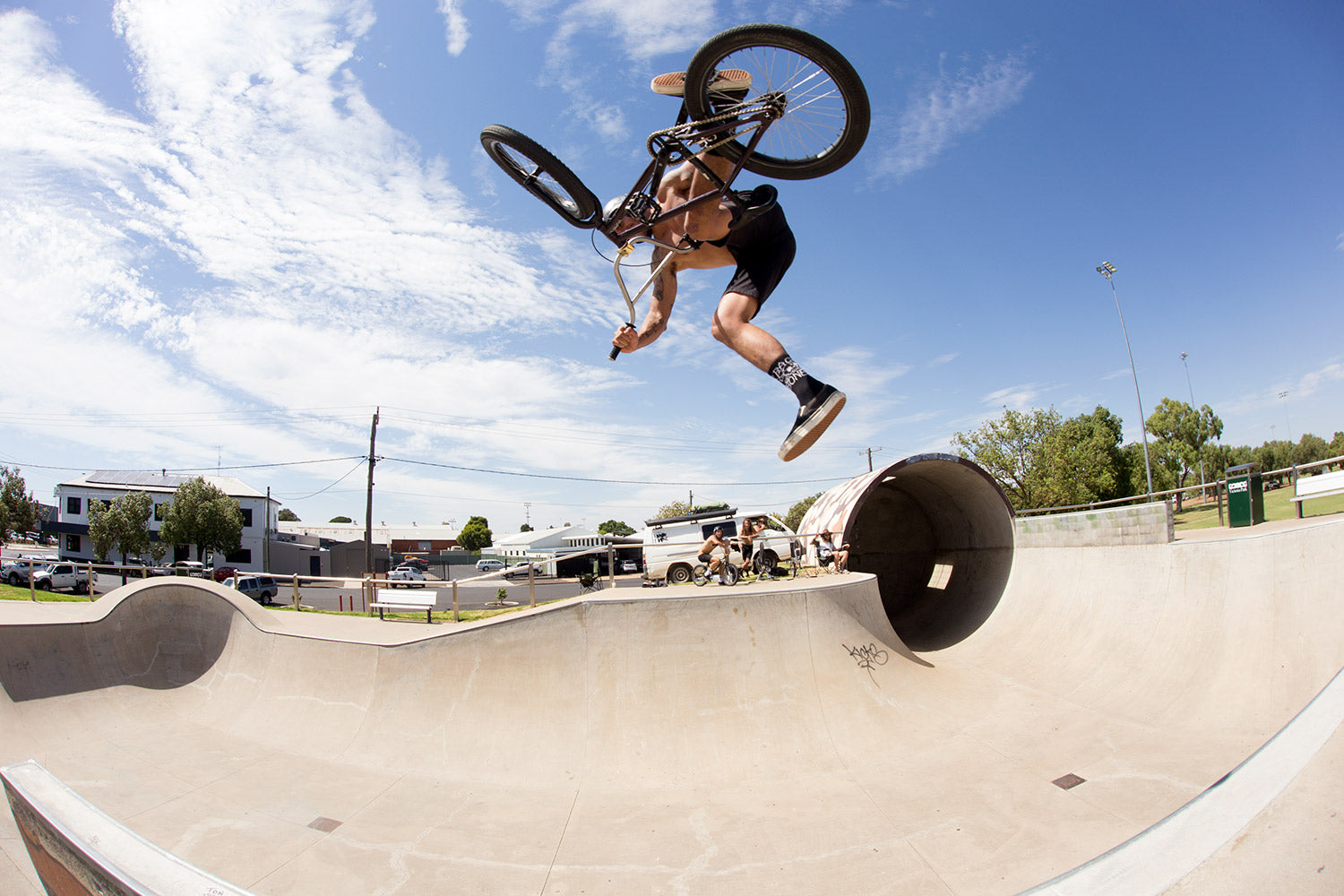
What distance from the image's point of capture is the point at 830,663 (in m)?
7.98

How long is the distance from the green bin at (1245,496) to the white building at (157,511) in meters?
52.3

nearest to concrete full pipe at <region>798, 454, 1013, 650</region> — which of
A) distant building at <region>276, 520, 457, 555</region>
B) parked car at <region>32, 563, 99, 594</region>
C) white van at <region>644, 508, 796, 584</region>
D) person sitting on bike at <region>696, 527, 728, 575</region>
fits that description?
white van at <region>644, 508, 796, 584</region>

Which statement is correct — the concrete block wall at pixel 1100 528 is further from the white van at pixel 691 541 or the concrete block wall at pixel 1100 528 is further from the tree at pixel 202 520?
the tree at pixel 202 520

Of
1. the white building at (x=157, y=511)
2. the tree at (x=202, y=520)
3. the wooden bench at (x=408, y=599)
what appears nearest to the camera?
the wooden bench at (x=408, y=599)

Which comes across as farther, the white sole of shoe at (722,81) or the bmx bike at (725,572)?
the bmx bike at (725,572)

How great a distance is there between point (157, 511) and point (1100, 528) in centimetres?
5111

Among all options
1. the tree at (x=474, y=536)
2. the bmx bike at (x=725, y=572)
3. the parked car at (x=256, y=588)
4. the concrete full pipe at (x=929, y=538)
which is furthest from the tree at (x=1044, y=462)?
the tree at (x=474, y=536)

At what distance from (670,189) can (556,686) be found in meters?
6.45

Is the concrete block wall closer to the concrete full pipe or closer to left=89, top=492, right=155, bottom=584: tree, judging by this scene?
the concrete full pipe

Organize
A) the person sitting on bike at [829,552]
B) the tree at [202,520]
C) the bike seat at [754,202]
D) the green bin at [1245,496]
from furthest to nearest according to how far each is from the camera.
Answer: the tree at [202,520] → the green bin at [1245,496] → the person sitting on bike at [829,552] → the bike seat at [754,202]

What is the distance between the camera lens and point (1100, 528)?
1088 cm

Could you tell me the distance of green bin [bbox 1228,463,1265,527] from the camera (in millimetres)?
13281

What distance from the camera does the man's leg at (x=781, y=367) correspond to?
6184mm

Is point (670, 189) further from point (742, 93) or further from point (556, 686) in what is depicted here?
point (556, 686)
